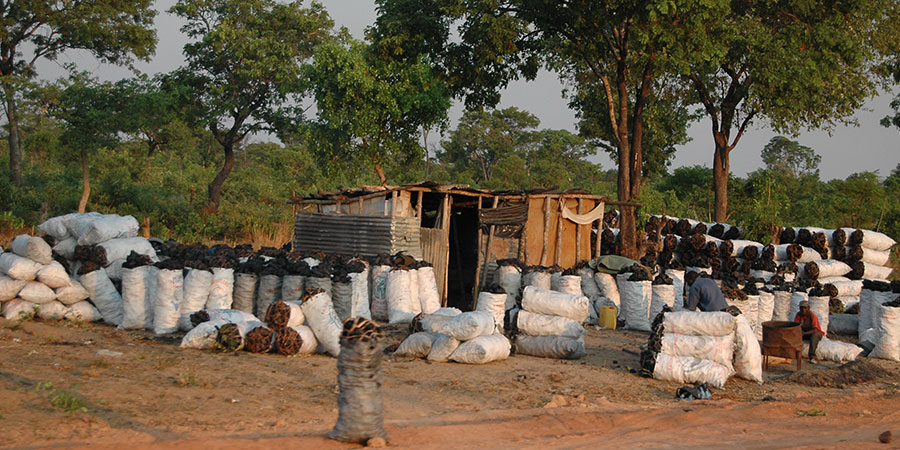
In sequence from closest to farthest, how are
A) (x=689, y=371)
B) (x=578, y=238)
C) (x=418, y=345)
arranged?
(x=689, y=371) < (x=418, y=345) < (x=578, y=238)

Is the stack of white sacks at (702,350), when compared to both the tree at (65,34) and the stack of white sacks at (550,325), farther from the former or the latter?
the tree at (65,34)

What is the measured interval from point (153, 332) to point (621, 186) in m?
12.0

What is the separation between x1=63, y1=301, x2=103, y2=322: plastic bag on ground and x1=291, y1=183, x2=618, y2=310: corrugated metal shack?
499 cm

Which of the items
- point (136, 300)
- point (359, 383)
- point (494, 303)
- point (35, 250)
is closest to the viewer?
point (359, 383)

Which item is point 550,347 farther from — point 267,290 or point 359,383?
point 359,383

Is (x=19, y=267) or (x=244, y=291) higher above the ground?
(x=19, y=267)

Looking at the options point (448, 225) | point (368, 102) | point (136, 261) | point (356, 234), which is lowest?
point (136, 261)

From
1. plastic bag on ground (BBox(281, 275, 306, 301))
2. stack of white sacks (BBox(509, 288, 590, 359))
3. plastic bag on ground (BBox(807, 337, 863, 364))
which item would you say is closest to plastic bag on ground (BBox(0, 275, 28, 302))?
plastic bag on ground (BBox(281, 275, 306, 301))

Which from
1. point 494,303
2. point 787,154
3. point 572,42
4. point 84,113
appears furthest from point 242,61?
point 787,154

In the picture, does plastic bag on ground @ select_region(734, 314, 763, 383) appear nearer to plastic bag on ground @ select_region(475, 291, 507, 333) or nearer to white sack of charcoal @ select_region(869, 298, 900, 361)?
plastic bag on ground @ select_region(475, 291, 507, 333)

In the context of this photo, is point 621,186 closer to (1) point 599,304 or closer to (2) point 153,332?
(1) point 599,304

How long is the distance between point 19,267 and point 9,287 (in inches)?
12.0

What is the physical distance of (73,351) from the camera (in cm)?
828

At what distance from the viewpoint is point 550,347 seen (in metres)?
9.57
